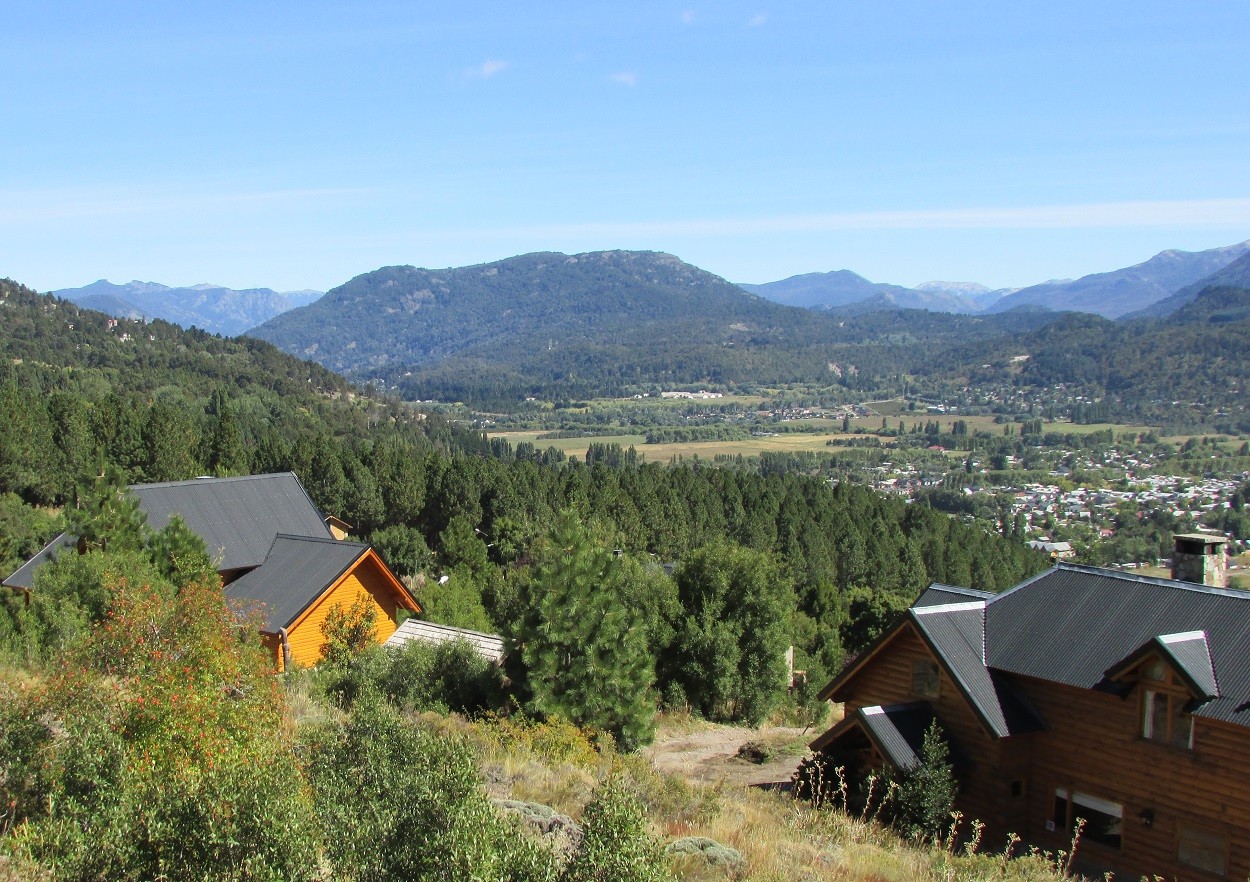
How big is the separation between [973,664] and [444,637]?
11.1m

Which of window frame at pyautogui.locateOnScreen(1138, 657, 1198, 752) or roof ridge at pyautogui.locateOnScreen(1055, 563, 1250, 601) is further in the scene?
roof ridge at pyautogui.locateOnScreen(1055, 563, 1250, 601)

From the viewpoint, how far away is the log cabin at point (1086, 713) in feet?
45.1

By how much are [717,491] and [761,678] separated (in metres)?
44.2

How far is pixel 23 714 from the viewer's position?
930cm

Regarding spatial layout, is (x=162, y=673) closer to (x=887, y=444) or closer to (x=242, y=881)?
(x=242, y=881)

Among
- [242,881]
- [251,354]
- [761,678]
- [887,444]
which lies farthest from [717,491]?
[887,444]

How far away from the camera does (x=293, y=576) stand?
25500 millimetres

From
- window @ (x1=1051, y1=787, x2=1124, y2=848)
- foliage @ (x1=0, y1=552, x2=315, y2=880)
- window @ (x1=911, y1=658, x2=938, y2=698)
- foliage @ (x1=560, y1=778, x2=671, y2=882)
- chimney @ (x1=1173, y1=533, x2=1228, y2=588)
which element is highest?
foliage @ (x1=560, y1=778, x2=671, y2=882)

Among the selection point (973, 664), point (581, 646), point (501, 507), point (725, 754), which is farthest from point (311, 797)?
point (501, 507)

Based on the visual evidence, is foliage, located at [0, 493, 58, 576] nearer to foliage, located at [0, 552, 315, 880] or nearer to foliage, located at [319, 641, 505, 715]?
foliage, located at [319, 641, 505, 715]

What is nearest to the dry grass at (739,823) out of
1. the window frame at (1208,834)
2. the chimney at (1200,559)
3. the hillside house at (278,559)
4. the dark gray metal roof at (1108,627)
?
the window frame at (1208,834)

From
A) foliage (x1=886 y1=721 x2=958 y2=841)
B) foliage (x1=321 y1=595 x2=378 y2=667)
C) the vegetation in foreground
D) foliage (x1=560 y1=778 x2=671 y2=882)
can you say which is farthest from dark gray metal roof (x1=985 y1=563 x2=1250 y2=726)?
foliage (x1=321 y1=595 x2=378 y2=667)

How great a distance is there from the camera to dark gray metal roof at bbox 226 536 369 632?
24.0 meters

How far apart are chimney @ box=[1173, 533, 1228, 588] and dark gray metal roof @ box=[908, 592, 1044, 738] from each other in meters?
4.26
